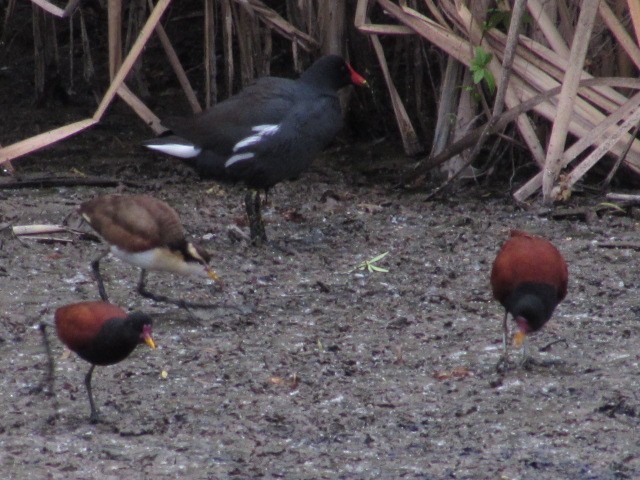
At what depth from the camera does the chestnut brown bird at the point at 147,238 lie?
19.0ft

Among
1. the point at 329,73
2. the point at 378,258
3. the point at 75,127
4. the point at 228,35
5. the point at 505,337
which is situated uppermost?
the point at 228,35

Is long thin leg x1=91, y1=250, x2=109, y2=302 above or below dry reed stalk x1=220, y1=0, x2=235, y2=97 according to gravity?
below

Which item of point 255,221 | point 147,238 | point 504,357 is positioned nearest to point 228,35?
point 255,221

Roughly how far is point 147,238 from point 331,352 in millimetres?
1073

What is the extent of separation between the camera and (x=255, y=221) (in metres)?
7.07

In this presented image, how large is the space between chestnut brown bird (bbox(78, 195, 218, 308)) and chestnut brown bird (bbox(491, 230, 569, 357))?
58.6 inches

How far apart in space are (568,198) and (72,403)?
12.2 ft

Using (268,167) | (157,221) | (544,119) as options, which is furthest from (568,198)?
(157,221)

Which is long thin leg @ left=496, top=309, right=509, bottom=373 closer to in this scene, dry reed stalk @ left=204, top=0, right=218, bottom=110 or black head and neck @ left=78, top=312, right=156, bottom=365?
black head and neck @ left=78, top=312, right=156, bottom=365

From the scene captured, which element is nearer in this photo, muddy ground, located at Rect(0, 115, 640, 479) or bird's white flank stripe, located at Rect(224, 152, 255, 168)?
muddy ground, located at Rect(0, 115, 640, 479)

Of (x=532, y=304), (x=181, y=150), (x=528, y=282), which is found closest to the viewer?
(x=532, y=304)

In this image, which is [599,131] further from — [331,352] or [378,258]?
[331,352]

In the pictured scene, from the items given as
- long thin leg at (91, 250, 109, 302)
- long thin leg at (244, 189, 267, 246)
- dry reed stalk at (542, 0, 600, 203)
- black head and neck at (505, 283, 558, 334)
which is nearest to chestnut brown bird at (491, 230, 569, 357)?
black head and neck at (505, 283, 558, 334)

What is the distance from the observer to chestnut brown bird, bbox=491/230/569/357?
4.95 meters
